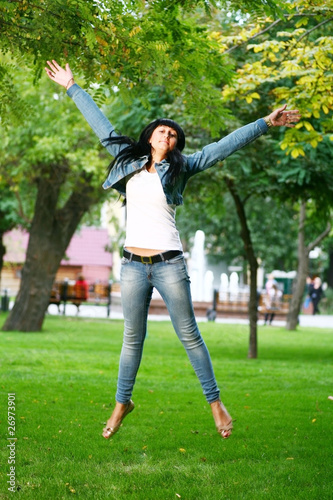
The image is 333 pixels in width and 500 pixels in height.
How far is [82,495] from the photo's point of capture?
4.31m

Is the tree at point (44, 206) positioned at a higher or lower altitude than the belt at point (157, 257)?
higher

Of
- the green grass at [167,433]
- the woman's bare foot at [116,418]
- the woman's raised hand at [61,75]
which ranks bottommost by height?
the green grass at [167,433]

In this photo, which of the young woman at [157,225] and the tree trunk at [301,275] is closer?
the young woman at [157,225]

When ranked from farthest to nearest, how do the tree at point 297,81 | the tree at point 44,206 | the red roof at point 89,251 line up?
1. the red roof at point 89,251
2. the tree at point 44,206
3. the tree at point 297,81

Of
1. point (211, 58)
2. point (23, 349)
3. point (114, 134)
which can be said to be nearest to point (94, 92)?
point (211, 58)

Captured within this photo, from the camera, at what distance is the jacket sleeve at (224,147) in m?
4.63

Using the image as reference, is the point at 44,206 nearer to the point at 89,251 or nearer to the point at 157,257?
the point at 157,257

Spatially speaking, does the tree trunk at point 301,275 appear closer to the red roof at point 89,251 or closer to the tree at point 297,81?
the tree at point 297,81

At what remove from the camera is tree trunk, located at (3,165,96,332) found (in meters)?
18.9

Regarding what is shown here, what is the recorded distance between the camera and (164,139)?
4688 mm

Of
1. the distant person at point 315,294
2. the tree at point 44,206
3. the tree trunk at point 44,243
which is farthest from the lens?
the distant person at point 315,294

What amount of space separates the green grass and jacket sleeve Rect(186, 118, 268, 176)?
1.87m

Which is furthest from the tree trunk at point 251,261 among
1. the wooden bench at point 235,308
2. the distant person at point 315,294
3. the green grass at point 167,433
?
the distant person at point 315,294

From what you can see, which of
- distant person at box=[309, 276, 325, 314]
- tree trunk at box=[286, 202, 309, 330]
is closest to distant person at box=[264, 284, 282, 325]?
tree trunk at box=[286, 202, 309, 330]
